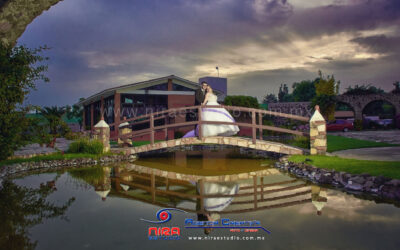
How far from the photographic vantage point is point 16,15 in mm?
9328

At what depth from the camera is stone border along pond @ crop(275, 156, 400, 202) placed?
245 inches

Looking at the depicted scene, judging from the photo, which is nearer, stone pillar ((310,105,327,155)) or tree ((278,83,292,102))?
stone pillar ((310,105,327,155))

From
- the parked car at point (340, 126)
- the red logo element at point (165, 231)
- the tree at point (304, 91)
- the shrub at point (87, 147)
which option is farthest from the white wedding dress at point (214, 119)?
the tree at point (304, 91)

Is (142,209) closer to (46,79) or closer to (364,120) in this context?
(46,79)

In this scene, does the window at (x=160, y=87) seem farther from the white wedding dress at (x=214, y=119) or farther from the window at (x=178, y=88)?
the white wedding dress at (x=214, y=119)

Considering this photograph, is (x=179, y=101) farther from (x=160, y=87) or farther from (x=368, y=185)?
(x=368, y=185)

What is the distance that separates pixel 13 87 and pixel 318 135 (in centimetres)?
1066

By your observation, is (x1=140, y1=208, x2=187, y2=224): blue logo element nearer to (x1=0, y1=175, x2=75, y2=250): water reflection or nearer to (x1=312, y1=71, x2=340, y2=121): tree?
(x1=0, y1=175, x2=75, y2=250): water reflection

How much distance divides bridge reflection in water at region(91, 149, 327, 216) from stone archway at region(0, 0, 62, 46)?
5.84 metres

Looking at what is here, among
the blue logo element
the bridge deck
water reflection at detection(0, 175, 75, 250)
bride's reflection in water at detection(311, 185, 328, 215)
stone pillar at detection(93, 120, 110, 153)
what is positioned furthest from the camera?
stone pillar at detection(93, 120, 110, 153)

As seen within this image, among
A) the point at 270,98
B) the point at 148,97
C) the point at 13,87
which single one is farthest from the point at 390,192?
the point at 270,98

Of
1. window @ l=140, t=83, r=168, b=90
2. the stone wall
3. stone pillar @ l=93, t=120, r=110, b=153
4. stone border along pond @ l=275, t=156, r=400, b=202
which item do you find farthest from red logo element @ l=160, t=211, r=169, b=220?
the stone wall

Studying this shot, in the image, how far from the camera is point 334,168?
26.6ft

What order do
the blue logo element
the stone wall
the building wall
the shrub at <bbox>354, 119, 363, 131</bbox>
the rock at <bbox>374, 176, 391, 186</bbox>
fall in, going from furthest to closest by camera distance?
the stone wall → the shrub at <bbox>354, 119, 363, 131</bbox> → the building wall → the rock at <bbox>374, 176, 391, 186</bbox> → the blue logo element
